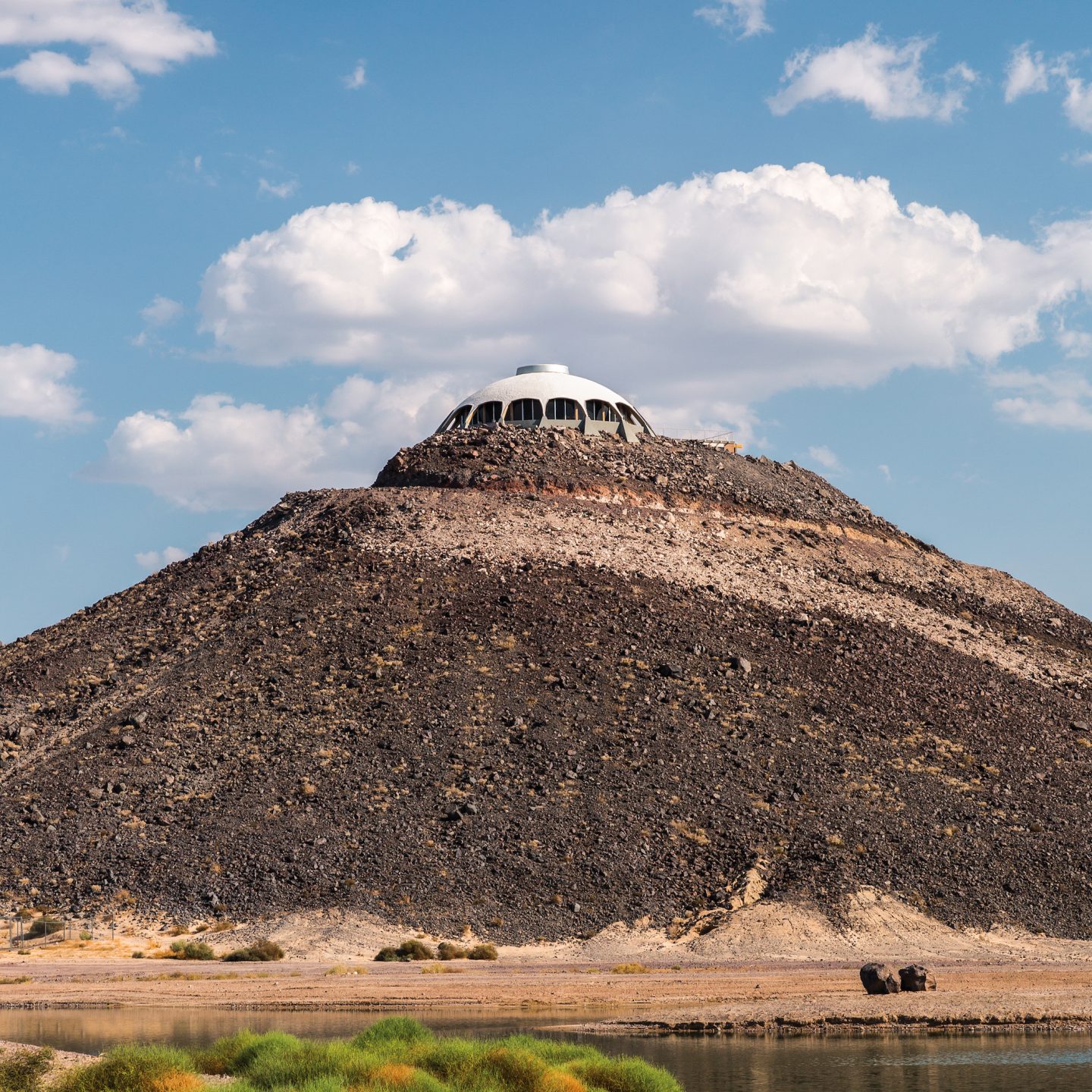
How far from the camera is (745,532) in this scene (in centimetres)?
8638

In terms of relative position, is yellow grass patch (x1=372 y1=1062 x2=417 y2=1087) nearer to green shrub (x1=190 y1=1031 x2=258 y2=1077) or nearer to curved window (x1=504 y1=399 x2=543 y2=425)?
green shrub (x1=190 y1=1031 x2=258 y2=1077)

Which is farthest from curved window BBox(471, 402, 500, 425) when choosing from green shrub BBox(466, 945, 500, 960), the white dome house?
green shrub BBox(466, 945, 500, 960)

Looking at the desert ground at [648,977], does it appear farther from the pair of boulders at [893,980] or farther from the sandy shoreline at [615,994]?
the pair of boulders at [893,980]

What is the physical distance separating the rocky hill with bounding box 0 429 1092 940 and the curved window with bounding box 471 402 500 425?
5.11 metres

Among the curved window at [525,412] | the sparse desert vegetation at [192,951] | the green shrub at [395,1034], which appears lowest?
the green shrub at [395,1034]

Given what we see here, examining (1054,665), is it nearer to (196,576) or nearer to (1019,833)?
(1019,833)

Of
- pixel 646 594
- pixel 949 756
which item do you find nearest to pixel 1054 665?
pixel 949 756

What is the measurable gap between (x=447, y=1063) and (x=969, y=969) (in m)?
26.6

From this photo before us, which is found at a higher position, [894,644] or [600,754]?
[894,644]

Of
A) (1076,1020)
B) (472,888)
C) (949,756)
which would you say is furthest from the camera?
(949,756)

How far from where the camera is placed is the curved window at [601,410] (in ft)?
317

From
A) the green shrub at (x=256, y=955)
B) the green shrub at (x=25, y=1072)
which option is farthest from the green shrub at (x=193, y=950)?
the green shrub at (x=25, y=1072)

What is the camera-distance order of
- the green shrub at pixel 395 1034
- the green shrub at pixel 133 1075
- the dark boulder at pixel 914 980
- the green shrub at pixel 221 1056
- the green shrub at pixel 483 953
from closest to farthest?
the green shrub at pixel 133 1075, the green shrub at pixel 221 1056, the green shrub at pixel 395 1034, the dark boulder at pixel 914 980, the green shrub at pixel 483 953

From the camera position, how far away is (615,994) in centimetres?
4681
